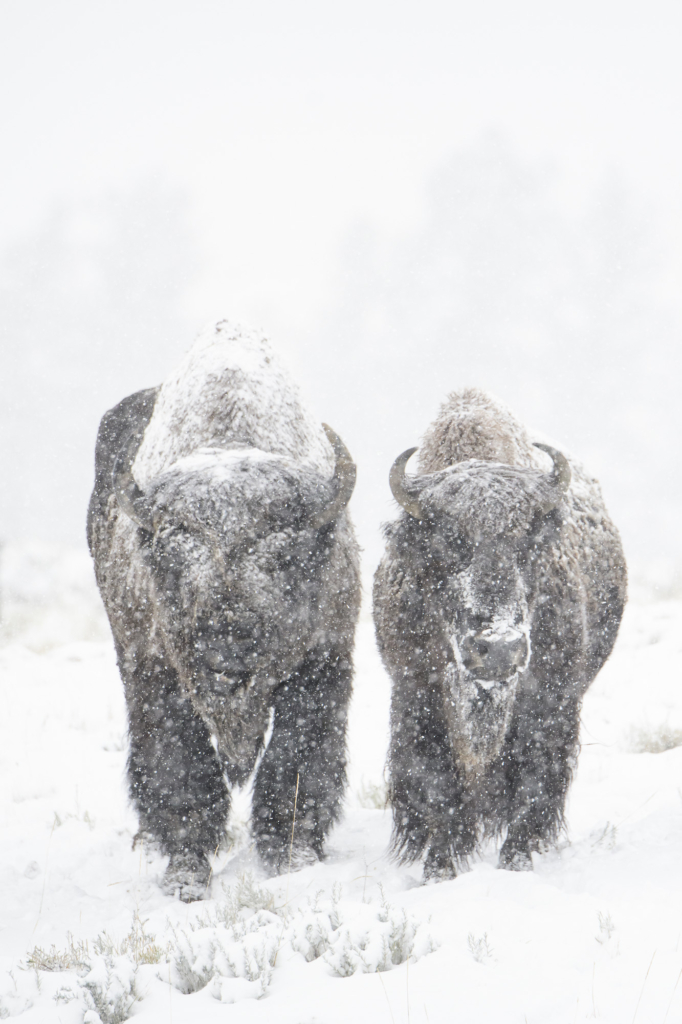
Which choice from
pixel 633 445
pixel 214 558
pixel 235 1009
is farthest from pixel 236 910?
pixel 633 445

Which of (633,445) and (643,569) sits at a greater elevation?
(633,445)

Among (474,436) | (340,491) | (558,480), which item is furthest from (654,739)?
(340,491)

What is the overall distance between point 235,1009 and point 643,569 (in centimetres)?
1602

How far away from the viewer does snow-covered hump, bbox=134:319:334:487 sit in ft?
14.3

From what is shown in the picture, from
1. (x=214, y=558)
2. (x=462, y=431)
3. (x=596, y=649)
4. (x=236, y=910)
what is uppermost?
(x=462, y=431)

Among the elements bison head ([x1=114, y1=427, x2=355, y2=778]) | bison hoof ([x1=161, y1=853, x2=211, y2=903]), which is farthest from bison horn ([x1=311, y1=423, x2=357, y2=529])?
bison hoof ([x1=161, y1=853, x2=211, y2=903])

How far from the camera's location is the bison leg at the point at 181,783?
3.99 m

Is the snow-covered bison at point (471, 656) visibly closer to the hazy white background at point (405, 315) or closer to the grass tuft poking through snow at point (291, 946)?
the grass tuft poking through snow at point (291, 946)

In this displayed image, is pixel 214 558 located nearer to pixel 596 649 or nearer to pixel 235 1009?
pixel 235 1009

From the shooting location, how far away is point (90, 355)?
974 inches

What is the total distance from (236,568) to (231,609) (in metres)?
0.19

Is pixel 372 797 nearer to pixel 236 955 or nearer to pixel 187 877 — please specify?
pixel 187 877

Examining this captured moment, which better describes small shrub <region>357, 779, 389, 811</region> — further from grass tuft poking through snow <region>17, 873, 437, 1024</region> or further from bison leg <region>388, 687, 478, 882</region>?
grass tuft poking through snow <region>17, 873, 437, 1024</region>

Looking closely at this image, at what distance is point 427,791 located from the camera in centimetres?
398
